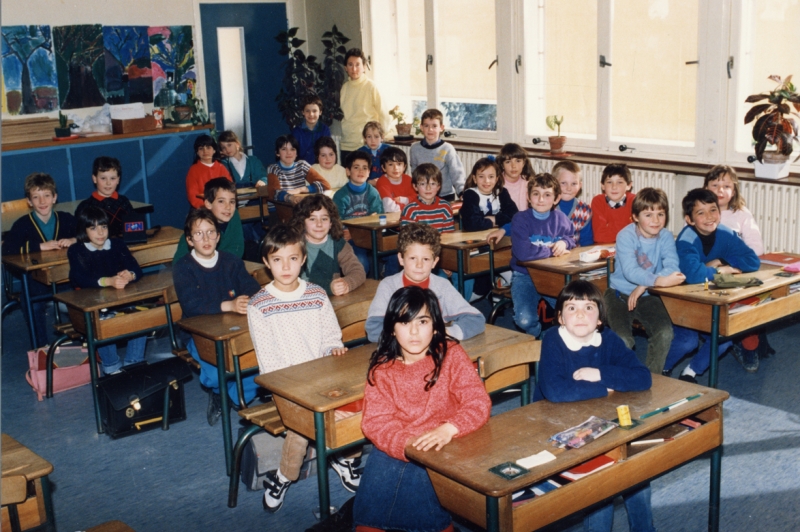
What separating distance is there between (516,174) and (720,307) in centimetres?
239

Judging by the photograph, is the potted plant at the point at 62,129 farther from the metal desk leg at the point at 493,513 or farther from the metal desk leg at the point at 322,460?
the metal desk leg at the point at 493,513

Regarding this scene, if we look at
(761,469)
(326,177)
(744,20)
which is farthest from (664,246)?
(326,177)

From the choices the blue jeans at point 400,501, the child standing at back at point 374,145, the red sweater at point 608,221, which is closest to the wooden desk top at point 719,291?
the red sweater at point 608,221

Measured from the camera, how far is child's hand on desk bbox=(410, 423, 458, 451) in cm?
236

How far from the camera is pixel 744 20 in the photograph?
5.90 m

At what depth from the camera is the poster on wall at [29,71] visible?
7.83 metres

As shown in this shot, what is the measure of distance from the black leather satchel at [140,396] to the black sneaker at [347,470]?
3.65 feet

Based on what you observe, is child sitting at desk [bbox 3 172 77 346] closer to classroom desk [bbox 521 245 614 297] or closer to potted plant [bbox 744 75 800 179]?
classroom desk [bbox 521 245 614 297]

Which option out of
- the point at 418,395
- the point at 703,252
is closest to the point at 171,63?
the point at 703,252

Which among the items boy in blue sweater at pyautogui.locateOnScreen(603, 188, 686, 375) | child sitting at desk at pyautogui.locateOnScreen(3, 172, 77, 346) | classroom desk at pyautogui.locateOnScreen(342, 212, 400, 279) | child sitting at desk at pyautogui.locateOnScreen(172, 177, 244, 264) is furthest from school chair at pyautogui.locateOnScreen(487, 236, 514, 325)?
child sitting at desk at pyautogui.locateOnScreen(3, 172, 77, 346)

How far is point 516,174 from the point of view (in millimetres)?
6051

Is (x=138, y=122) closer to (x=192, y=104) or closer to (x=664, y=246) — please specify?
(x=192, y=104)

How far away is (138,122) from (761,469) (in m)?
6.59

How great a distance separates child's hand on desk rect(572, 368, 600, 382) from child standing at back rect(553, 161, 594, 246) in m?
2.64
